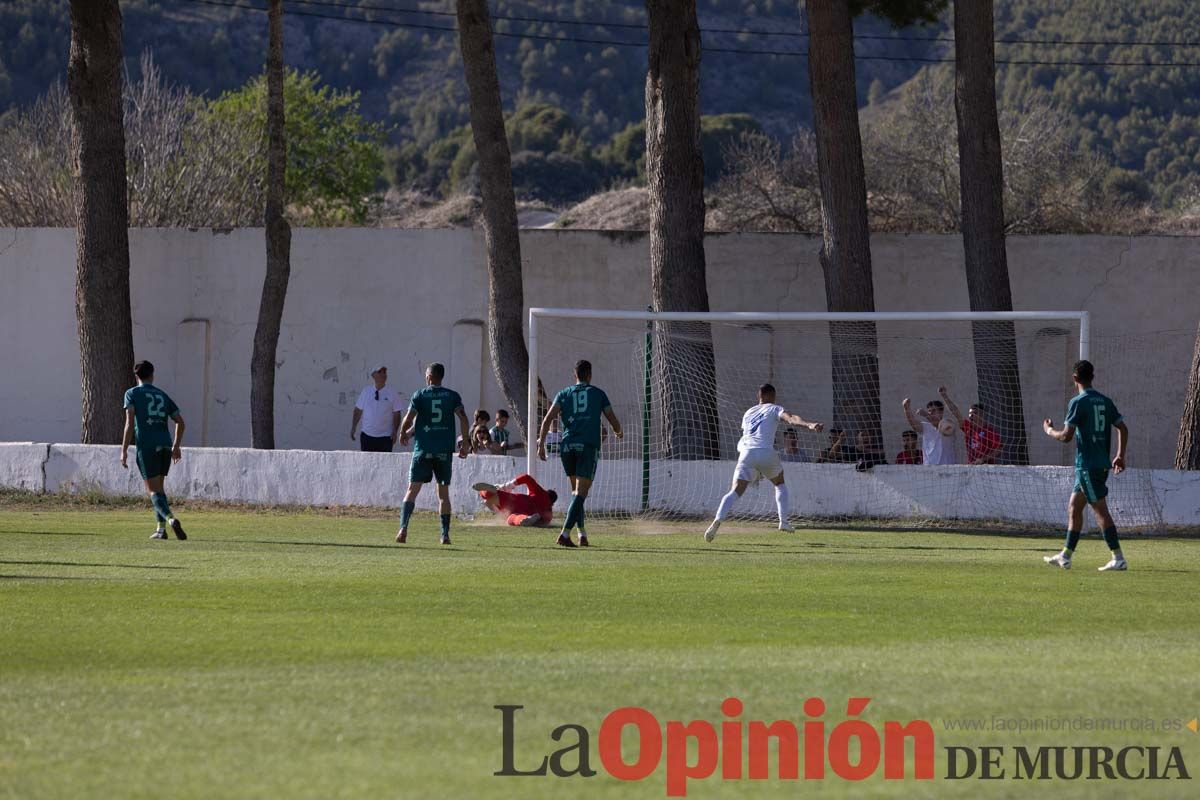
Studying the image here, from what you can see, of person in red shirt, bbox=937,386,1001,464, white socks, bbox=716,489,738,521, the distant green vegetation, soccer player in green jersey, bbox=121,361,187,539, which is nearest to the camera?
soccer player in green jersey, bbox=121,361,187,539

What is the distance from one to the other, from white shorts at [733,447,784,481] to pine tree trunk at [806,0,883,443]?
623 cm

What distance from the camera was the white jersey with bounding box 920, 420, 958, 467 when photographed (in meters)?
21.4

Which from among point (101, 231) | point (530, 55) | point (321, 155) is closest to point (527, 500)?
point (101, 231)

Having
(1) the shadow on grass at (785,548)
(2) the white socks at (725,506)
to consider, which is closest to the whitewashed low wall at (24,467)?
(1) the shadow on grass at (785,548)

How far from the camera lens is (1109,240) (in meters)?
25.7

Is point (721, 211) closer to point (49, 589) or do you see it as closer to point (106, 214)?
point (106, 214)

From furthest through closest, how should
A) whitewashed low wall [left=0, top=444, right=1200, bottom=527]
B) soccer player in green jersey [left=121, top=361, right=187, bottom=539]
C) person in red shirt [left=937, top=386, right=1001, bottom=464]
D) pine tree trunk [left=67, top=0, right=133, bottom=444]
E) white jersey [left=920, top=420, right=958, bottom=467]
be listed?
pine tree trunk [left=67, top=0, right=133, bottom=444]
person in red shirt [left=937, top=386, right=1001, bottom=464]
white jersey [left=920, top=420, right=958, bottom=467]
whitewashed low wall [left=0, top=444, right=1200, bottom=527]
soccer player in green jersey [left=121, top=361, right=187, bottom=539]

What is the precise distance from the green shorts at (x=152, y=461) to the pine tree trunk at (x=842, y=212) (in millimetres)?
10739

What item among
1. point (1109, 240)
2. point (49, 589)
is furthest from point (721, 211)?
point (49, 589)

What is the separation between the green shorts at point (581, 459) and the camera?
16469 mm

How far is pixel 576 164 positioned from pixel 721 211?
4321cm

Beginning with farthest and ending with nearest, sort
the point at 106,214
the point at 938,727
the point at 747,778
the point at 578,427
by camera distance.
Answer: the point at 106,214
the point at 578,427
the point at 938,727
the point at 747,778

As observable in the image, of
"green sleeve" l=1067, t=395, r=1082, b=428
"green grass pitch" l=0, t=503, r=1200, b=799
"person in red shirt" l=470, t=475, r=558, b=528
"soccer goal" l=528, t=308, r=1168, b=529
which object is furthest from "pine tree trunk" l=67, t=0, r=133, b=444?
"green sleeve" l=1067, t=395, r=1082, b=428

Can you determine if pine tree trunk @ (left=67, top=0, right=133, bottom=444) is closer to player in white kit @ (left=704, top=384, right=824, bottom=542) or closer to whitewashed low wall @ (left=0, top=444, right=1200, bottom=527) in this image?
whitewashed low wall @ (left=0, top=444, right=1200, bottom=527)
